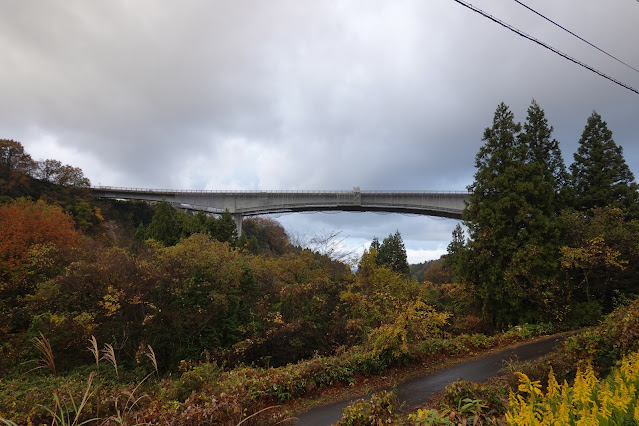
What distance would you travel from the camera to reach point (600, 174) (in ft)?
55.8

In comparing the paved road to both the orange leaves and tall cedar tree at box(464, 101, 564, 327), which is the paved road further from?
the orange leaves

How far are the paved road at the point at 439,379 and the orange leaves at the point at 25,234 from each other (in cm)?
1697

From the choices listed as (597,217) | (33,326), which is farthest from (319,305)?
(597,217)

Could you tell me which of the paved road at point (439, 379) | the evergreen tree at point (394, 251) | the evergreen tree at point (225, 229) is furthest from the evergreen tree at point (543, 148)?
the evergreen tree at point (225, 229)

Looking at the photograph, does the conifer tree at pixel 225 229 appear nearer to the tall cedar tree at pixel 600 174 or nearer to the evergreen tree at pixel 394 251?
the evergreen tree at pixel 394 251

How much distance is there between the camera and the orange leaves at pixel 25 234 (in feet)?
51.1

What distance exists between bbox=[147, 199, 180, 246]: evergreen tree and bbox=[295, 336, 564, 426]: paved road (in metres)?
22.7

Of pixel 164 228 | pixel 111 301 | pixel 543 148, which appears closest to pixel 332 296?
pixel 111 301

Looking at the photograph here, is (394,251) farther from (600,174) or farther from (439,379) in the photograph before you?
(439,379)

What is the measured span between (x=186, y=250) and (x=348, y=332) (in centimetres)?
793

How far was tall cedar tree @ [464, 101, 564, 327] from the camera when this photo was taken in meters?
13.2

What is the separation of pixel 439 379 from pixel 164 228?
24609 mm

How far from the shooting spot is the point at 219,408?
149 inches

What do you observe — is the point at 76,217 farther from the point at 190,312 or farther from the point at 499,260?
the point at 499,260
